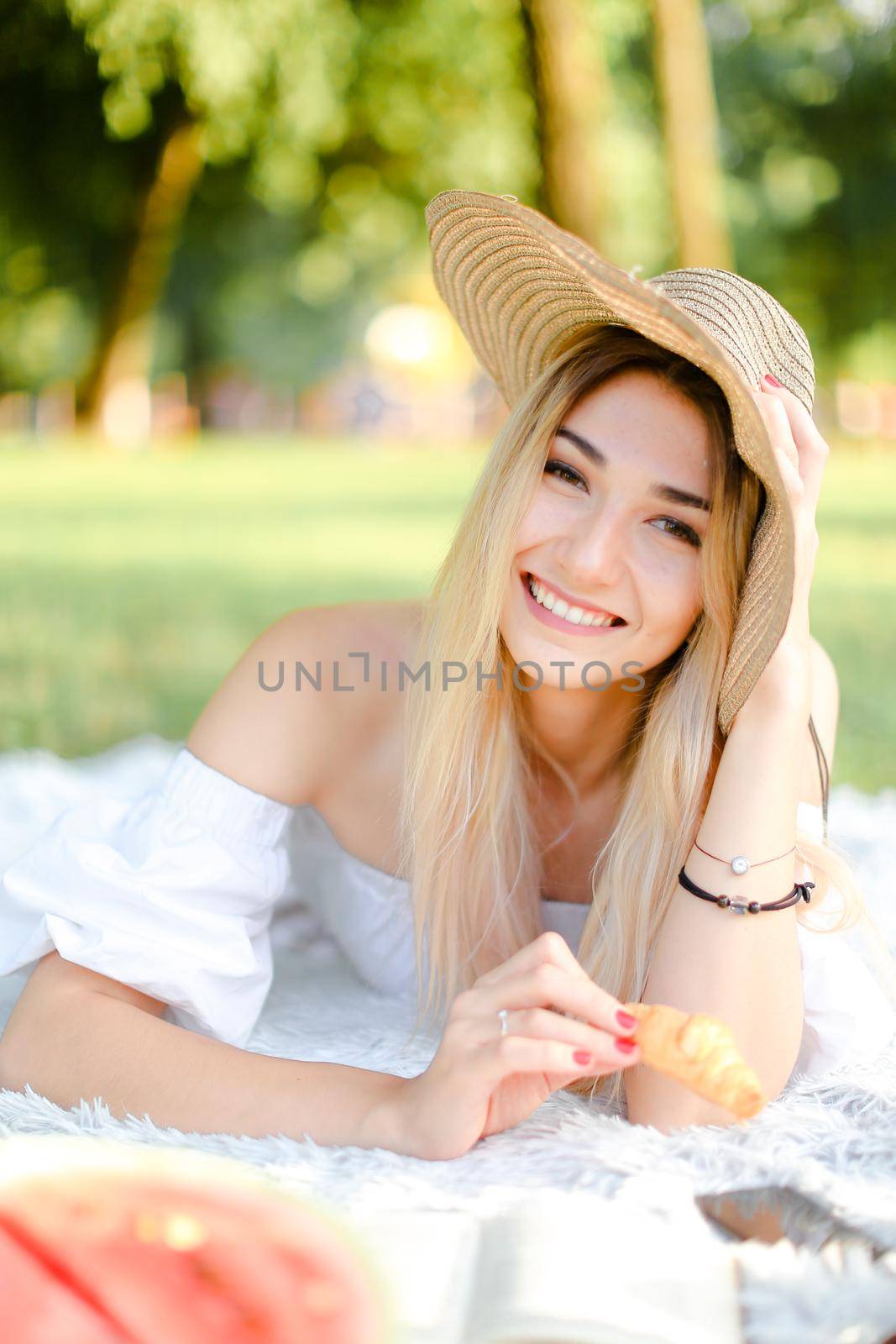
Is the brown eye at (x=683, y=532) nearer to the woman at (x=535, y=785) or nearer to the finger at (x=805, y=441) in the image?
the woman at (x=535, y=785)

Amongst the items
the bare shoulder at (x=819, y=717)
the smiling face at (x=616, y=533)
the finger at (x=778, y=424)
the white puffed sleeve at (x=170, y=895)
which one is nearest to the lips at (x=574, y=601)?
the smiling face at (x=616, y=533)

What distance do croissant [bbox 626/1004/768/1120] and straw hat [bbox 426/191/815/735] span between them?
62 centimetres

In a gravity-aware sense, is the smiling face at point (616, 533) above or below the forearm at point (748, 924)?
above

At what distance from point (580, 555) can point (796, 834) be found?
61 cm

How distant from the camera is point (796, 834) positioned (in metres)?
2.21

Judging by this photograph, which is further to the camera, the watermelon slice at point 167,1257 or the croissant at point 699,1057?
the croissant at point 699,1057

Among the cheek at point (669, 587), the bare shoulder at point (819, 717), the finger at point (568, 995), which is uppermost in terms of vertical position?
the cheek at point (669, 587)

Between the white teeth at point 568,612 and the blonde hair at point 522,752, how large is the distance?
0.24ft

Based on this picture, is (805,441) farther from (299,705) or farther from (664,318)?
(299,705)

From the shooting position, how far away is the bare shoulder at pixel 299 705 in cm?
230

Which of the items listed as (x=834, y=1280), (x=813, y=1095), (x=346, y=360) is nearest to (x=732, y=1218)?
(x=834, y=1280)

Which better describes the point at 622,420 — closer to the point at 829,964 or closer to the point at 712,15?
the point at 829,964

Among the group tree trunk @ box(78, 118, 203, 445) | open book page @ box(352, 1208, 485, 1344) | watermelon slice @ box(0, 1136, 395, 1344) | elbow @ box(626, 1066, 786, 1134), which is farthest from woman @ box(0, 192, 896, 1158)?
tree trunk @ box(78, 118, 203, 445)

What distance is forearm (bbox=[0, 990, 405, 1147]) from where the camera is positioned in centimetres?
178
